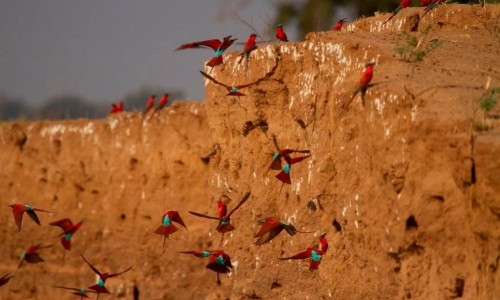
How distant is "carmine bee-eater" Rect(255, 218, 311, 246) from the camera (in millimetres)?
8461

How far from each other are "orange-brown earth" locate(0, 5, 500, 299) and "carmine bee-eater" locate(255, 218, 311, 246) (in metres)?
0.15

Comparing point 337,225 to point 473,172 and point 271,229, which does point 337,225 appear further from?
point 473,172

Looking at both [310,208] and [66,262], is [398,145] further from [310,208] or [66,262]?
[66,262]

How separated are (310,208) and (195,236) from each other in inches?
151

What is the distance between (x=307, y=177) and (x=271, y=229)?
1.72 feet

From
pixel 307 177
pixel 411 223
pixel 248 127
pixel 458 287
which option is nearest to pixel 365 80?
pixel 411 223

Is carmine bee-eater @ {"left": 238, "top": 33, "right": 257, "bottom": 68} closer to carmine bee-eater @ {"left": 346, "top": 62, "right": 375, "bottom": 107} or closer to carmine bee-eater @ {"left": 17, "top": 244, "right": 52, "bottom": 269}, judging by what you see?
carmine bee-eater @ {"left": 346, "top": 62, "right": 375, "bottom": 107}

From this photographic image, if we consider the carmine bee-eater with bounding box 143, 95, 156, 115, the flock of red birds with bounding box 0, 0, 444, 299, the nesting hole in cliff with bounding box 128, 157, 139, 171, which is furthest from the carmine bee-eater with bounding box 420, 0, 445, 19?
the nesting hole in cliff with bounding box 128, 157, 139, 171

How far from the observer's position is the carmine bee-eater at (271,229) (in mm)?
8461

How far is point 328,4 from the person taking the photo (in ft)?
64.8

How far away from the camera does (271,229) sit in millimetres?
8477

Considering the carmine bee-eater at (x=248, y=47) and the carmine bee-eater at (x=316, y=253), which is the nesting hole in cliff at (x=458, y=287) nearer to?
the carmine bee-eater at (x=316, y=253)

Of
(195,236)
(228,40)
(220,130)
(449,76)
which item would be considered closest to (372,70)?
(449,76)

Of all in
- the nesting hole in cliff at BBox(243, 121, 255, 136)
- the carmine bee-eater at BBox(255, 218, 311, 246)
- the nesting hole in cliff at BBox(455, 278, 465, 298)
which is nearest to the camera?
the nesting hole in cliff at BBox(455, 278, 465, 298)
